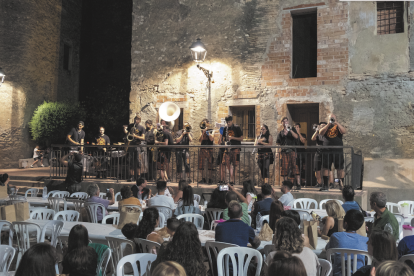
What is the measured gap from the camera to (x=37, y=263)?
2471mm

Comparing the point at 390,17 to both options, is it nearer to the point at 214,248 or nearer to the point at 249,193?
the point at 249,193

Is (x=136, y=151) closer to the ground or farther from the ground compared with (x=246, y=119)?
closer to the ground

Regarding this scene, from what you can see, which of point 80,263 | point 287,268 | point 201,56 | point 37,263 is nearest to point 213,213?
point 80,263

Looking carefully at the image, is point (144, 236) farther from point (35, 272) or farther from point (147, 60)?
point (147, 60)

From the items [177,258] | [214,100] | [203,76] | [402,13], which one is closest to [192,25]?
[203,76]

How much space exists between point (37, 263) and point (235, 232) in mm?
2192

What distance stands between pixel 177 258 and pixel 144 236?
1.21 m

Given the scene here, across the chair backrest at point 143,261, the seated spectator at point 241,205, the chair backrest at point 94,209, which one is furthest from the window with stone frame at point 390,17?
the chair backrest at point 143,261

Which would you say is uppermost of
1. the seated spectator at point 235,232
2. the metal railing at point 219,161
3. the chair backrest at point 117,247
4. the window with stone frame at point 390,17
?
the window with stone frame at point 390,17

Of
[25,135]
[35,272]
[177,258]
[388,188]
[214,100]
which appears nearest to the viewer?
[35,272]

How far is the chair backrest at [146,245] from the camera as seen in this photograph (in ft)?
12.5

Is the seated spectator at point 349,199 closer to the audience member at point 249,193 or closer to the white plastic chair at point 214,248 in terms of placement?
the audience member at point 249,193

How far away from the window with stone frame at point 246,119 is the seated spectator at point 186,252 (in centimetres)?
803

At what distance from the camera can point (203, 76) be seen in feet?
38.2
